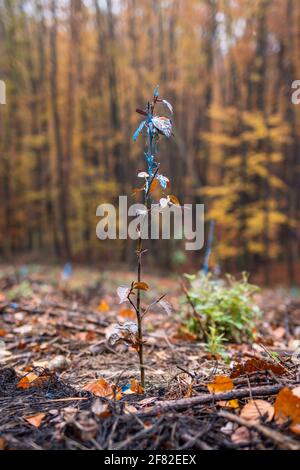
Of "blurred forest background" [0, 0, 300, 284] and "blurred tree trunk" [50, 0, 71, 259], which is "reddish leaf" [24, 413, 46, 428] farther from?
"blurred tree trunk" [50, 0, 71, 259]

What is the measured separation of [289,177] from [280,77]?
11.6 ft

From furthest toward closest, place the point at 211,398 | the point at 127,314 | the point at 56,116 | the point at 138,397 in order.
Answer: the point at 56,116
the point at 127,314
the point at 138,397
the point at 211,398

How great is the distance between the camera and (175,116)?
13.4 meters

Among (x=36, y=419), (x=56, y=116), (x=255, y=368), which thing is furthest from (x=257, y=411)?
(x=56, y=116)

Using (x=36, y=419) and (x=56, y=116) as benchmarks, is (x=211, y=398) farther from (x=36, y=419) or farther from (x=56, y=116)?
(x=56, y=116)

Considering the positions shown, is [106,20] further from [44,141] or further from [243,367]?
[243,367]

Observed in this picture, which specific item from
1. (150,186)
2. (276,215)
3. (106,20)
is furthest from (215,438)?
(106,20)

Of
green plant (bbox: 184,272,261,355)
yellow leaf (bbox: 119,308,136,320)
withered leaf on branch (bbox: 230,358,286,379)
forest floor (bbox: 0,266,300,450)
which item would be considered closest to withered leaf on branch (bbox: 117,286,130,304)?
forest floor (bbox: 0,266,300,450)

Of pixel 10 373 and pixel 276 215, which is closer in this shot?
pixel 10 373

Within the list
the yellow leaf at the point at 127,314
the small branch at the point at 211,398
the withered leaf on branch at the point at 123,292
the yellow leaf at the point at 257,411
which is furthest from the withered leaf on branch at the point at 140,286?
the yellow leaf at the point at 127,314

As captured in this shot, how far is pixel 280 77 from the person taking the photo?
12.8 metres

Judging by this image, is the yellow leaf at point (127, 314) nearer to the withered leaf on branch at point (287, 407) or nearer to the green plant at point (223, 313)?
the green plant at point (223, 313)

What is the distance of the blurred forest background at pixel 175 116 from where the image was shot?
11.6 metres

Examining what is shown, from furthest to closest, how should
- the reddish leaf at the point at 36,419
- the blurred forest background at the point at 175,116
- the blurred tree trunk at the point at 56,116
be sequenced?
the blurred tree trunk at the point at 56,116, the blurred forest background at the point at 175,116, the reddish leaf at the point at 36,419
